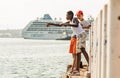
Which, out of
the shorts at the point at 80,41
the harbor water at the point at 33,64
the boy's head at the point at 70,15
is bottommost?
the harbor water at the point at 33,64

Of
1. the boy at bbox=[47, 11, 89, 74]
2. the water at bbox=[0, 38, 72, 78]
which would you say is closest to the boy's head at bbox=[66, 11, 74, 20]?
the boy at bbox=[47, 11, 89, 74]

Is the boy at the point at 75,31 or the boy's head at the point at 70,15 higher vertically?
the boy's head at the point at 70,15

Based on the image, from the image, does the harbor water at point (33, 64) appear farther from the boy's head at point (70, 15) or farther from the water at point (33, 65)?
the boy's head at point (70, 15)

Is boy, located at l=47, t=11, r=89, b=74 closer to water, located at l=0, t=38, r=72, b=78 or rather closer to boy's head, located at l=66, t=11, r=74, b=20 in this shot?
boy's head, located at l=66, t=11, r=74, b=20

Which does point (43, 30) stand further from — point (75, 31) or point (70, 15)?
point (70, 15)
